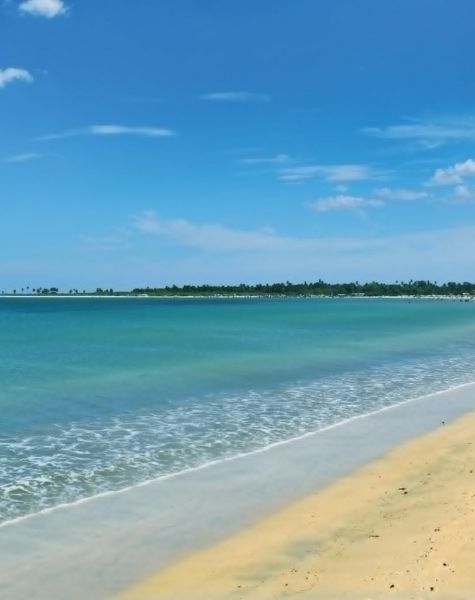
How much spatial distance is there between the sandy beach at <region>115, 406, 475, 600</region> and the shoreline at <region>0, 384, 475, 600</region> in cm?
38

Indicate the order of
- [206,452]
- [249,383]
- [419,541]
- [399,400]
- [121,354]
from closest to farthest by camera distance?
1. [419,541]
2. [206,452]
3. [399,400]
4. [249,383]
5. [121,354]

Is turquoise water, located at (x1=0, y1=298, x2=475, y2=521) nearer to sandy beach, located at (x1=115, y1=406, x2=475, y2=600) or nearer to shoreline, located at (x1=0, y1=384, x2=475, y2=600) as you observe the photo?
shoreline, located at (x1=0, y1=384, x2=475, y2=600)

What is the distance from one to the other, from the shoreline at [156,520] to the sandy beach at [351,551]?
1.24ft

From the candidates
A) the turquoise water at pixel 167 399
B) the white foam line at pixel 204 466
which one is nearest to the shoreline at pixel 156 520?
the white foam line at pixel 204 466

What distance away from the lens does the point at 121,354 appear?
36.3m

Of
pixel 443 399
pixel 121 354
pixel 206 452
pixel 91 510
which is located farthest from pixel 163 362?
pixel 91 510

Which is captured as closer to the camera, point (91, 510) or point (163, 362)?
point (91, 510)

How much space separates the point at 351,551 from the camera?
25.8ft

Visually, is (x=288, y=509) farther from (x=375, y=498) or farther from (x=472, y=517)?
(x=472, y=517)

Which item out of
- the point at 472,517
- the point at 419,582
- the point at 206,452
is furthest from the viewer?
the point at 206,452

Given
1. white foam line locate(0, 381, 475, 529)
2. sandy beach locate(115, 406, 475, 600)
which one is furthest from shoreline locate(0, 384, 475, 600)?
sandy beach locate(115, 406, 475, 600)

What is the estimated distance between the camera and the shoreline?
24.9ft

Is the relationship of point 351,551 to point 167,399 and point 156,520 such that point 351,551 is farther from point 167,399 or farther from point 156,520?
point 167,399

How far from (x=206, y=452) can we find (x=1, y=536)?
18.1ft
